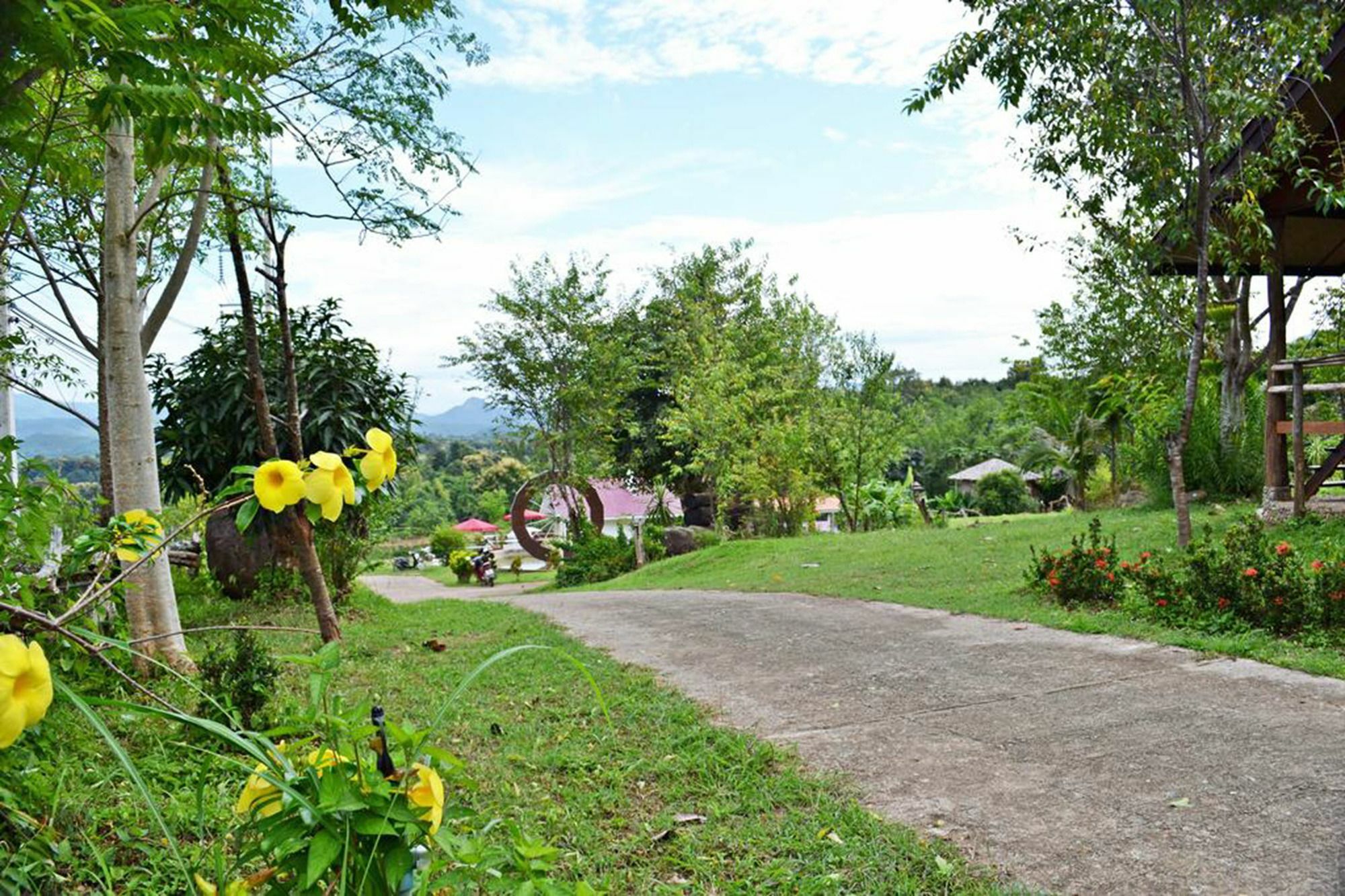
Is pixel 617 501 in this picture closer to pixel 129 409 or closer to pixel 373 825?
pixel 129 409

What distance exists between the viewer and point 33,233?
27.3 feet

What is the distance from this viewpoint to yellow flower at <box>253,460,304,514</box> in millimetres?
1438

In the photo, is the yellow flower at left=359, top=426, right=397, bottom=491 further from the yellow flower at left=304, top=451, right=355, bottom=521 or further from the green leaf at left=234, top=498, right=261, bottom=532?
the green leaf at left=234, top=498, right=261, bottom=532

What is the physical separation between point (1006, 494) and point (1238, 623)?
30.7m

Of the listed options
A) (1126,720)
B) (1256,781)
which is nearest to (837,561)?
(1126,720)

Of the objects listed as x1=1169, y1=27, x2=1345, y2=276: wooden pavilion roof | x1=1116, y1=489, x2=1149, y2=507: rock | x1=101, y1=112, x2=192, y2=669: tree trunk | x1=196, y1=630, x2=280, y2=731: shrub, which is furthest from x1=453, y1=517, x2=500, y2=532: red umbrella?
x1=196, y1=630, x2=280, y2=731: shrub

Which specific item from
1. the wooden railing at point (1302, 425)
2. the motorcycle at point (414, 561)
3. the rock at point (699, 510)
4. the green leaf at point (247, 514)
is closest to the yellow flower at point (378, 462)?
the green leaf at point (247, 514)

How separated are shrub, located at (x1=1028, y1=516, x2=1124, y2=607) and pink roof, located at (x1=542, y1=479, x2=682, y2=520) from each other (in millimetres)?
14558

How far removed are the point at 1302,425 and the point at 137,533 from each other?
9525 mm

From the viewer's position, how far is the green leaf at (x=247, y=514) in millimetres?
1378

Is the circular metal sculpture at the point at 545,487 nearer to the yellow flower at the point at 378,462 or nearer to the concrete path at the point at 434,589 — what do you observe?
the concrete path at the point at 434,589

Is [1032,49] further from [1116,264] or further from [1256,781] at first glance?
[1256,781]

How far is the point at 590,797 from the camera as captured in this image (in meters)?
3.30

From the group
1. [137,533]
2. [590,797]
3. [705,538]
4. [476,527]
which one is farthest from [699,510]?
[476,527]
